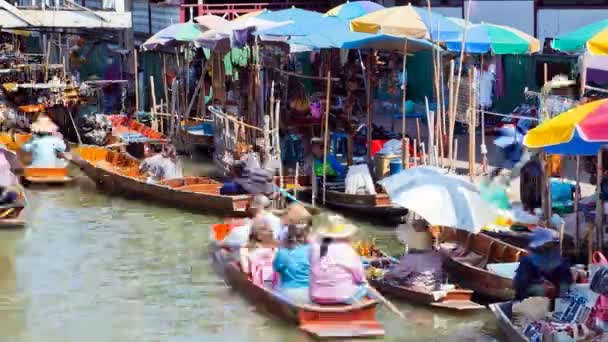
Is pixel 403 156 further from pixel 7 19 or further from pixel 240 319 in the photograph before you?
pixel 7 19

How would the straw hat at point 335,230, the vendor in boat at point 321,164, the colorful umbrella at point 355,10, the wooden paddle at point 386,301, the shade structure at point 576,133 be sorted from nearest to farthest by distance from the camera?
the shade structure at point 576,133, the straw hat at point 335,230, the wooden paddle at point 386,301, the vendor in boat at point 321,164, the colorful umbrella at point 355,10

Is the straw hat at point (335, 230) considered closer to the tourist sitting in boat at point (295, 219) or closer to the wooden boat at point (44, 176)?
the tourist sitting in boat at point (295, 219)

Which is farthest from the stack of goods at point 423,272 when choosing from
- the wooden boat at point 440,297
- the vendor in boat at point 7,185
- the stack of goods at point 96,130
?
the stack of goods at point 96,130

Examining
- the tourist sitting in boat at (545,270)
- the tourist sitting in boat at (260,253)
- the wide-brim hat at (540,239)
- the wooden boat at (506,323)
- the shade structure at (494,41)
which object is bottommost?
the wooden boat at (506,323)

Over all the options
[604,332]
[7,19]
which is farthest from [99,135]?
[604,332]

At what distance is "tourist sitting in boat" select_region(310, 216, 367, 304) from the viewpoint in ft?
40.0

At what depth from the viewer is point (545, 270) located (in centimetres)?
1168

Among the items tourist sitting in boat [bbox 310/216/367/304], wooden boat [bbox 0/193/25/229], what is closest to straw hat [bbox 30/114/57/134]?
wooden boat [bbox 0/193/25/229]

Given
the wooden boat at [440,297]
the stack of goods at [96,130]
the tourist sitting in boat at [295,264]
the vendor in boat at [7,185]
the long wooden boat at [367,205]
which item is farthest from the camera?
the stack of goods at [96,130]

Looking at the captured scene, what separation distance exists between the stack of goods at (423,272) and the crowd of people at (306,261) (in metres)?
0.89

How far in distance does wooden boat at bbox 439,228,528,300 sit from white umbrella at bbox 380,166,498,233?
24.1 inches

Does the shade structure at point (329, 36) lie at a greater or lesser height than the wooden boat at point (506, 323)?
greater

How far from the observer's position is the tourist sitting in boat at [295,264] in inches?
504

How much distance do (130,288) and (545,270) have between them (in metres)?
6.21
